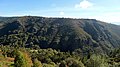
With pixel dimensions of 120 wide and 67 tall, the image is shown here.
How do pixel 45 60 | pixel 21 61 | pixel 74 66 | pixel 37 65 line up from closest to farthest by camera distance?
pixel 21 61 < pixel 37 65 < pixel 74 66 < pixel 45 60

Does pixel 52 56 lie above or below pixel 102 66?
below

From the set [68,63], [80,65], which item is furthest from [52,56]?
[80,65]

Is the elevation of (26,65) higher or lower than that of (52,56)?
higher

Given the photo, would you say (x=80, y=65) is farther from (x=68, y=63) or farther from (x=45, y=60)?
(x=45, y=60)

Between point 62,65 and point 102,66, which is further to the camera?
point 62,65

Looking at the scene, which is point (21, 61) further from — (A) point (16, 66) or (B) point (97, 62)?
(B) point (97, 62)

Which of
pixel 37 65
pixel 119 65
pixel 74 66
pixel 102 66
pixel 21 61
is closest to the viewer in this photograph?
pixel 21 61

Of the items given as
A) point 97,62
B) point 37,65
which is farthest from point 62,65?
point 37,65

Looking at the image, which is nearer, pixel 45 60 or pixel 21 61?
pixel 21 61

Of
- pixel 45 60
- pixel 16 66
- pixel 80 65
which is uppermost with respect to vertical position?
pixel 16 66

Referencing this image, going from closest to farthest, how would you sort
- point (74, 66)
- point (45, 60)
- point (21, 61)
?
point (21, 61) → point (74, 66) → point (45, 60)
